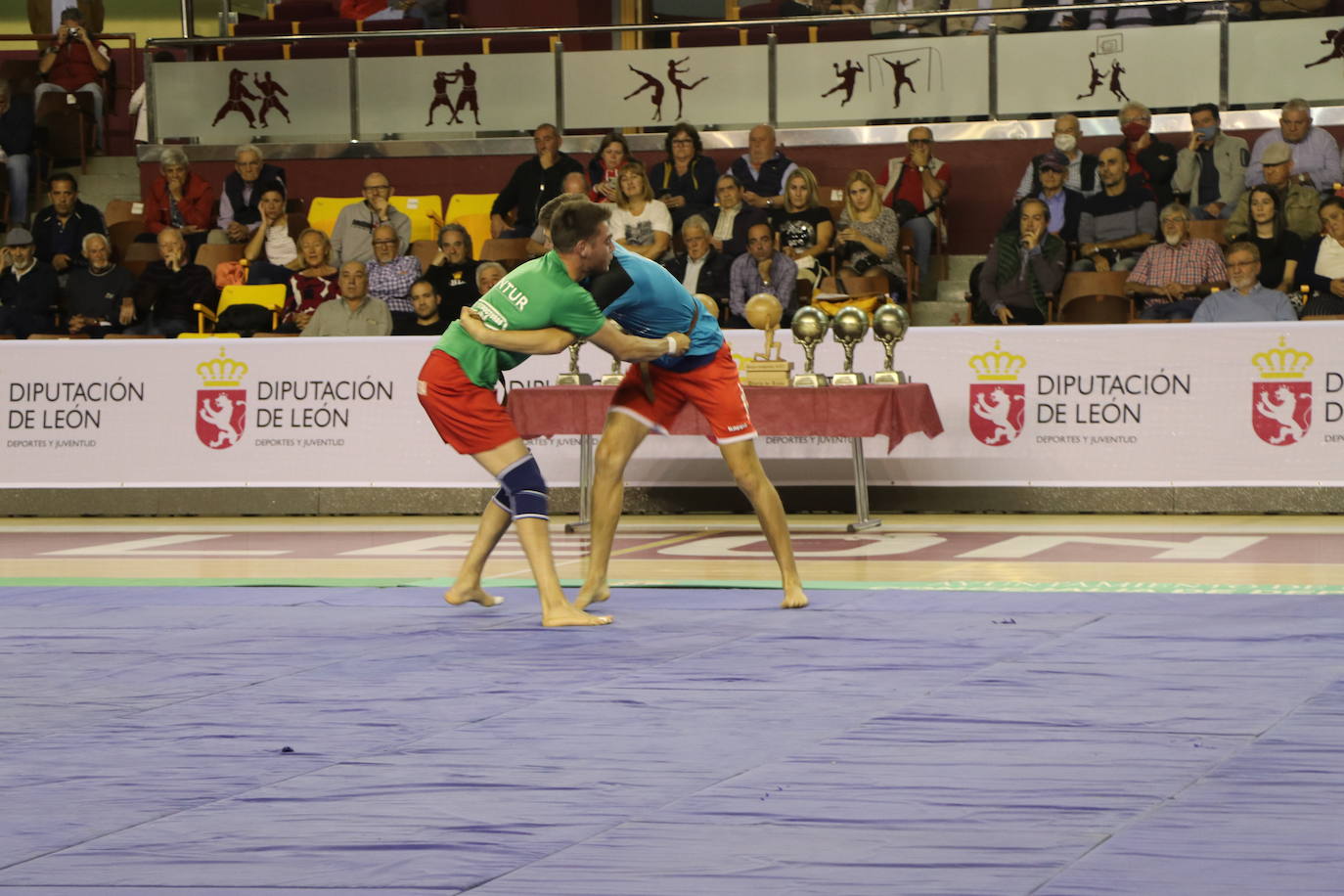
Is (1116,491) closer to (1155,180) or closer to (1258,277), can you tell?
(1258,277)

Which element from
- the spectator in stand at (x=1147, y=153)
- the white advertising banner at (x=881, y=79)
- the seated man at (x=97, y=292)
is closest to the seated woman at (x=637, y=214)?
the white advertising banner at (x=881, y=79)

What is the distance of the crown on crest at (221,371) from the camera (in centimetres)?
1348

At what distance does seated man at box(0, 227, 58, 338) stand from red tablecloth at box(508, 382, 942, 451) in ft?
17.9

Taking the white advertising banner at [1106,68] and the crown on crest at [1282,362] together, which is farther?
the white advertising banner at [1106,68]

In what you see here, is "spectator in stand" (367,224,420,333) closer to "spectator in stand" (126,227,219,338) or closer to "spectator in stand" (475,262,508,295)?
"spectator in stand" (126,227,219,338)

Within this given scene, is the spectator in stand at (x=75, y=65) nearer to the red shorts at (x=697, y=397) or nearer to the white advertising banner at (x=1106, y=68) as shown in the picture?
the white advertising banner at (x=1106, y=68)

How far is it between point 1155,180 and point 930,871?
12.5 m

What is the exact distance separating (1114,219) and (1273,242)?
4.81 ft

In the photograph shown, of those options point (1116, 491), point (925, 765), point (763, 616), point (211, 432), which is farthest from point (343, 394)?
point (925, 765)

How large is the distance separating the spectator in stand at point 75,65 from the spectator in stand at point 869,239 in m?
8.86

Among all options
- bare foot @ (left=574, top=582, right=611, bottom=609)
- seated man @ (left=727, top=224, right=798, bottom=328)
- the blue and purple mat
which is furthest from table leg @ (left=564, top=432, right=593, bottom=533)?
the blue and purple mat

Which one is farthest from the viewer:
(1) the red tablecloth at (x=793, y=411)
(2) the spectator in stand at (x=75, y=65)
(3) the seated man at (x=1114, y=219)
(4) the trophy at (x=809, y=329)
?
(2) the spectator in stand at (x=75, y=65)

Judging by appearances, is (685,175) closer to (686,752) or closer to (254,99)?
(254,99)

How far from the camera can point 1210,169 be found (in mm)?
15320
